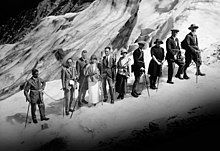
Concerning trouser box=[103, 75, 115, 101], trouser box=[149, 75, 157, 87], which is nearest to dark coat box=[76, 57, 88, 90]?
trouser box=[103, 75, 115, 101]

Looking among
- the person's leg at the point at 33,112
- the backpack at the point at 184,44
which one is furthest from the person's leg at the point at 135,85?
the person's leg at the point at 33,112

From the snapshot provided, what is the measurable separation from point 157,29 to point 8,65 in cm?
535

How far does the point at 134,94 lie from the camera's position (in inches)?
317

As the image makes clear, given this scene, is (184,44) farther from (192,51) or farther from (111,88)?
(111,88)

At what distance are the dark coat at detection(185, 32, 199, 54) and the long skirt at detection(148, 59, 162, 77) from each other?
2.36ft

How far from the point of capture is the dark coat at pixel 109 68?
8242mm

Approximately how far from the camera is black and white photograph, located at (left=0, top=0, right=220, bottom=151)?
704cm

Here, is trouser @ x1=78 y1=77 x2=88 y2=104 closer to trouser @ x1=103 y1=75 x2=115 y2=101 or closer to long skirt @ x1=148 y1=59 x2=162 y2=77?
trouser @ x1=103 y1=75 x2=115 y2=101

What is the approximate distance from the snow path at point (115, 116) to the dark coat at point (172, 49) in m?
0.47

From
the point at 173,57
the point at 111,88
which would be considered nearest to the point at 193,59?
the point at 173,57

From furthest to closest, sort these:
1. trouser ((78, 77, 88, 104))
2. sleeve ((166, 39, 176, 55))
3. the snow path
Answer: trouser ((78, 77, 88, 104)) < sleeve ((166, 39, 176, 55)) < the snow path

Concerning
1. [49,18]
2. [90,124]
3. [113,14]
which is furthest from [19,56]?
[90,124]

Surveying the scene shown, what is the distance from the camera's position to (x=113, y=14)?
12.3 m

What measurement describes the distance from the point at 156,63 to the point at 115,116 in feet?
4.68
